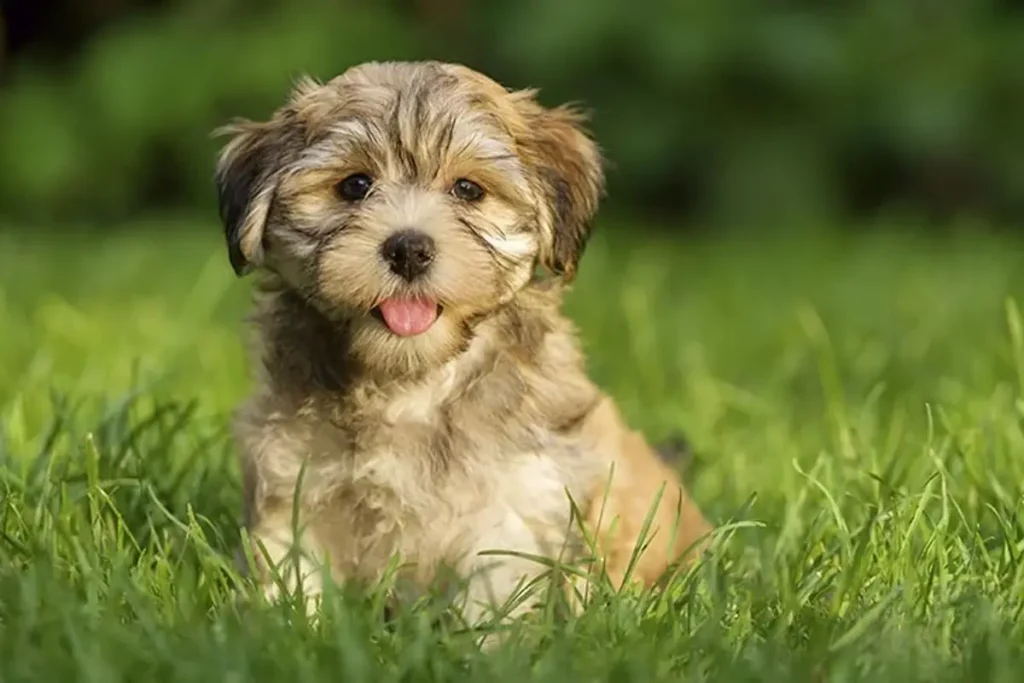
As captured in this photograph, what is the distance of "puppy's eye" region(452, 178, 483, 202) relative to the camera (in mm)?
3848

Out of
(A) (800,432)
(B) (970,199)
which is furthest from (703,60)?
(A) (800,432)

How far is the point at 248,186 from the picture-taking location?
12.9 feet

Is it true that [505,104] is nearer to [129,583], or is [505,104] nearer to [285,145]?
[285,145]

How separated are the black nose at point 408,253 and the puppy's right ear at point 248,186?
0.35 m

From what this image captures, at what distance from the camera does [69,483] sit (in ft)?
13.6

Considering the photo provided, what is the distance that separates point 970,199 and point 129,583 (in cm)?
1071

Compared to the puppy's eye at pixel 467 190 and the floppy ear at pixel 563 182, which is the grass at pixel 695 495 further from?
the puppy's eye at pixel 467 190

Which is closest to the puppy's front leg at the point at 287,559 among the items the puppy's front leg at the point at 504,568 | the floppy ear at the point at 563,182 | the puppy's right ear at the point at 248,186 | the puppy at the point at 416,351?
the puppy at the point at 416,351

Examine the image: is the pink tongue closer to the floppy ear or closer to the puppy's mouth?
the puppy's mouth

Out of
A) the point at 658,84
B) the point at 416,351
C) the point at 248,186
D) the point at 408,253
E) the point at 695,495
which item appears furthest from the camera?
the point at 658,84

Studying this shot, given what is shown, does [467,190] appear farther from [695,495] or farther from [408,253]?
[695,495]

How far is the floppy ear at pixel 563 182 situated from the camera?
3.97m

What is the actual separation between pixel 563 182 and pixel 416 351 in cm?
54

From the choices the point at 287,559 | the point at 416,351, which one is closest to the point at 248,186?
the point at 416,351
